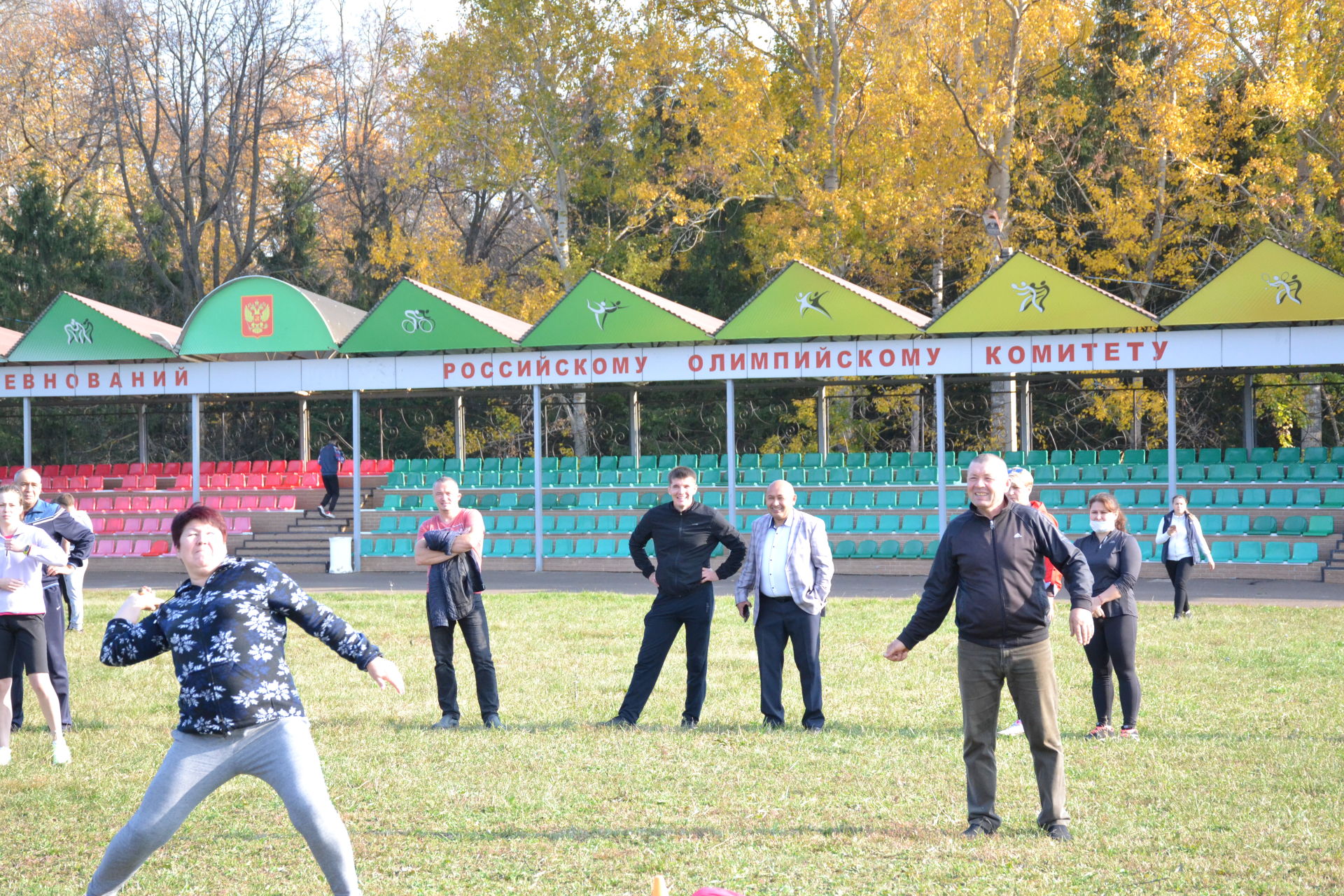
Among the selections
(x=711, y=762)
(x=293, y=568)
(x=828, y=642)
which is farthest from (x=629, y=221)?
(x=711, y=762)

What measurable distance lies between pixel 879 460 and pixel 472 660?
55.8ft

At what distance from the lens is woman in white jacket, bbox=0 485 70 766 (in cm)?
769

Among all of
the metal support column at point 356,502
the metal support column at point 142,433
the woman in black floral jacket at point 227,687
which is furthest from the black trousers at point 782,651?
the metal support column at point 142,433

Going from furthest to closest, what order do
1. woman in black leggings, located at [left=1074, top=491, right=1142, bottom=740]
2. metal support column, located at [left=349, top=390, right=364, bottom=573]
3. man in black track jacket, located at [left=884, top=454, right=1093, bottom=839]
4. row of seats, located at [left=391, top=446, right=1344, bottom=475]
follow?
metal support column, located at [left=349, top=390, right=364, bottom=573] < row of seats, located at [left=391, top=446, right=1344, bottom=475] < woman in black leggings, located at [left=1074, top=491, right=1142, bottom=740] < man in black track jacket, located at [left=884, top=454, right=1093, bottom=839]

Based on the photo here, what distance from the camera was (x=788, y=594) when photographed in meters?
8.70

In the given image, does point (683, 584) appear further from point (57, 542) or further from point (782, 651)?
point (57, 542)

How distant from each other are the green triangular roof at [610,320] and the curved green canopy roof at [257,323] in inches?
161

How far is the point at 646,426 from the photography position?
34781 millimetres

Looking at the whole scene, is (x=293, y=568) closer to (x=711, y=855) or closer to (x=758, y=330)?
(x=758, y=330)

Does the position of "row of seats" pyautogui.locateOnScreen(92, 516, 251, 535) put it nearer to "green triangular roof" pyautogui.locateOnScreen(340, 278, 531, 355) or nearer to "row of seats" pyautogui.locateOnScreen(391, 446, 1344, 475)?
"row of seats" pyautogui.locateOnScreen(391, 446, 1344, 475)

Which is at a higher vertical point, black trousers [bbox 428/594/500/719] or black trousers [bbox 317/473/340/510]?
black trousers [bbox 317/473/340/510]

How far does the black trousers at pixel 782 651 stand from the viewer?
870 centimetres

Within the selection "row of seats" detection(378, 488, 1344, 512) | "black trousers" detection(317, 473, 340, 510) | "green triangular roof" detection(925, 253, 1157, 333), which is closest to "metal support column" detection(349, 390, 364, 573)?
"row of seats" detection(378, 488, 1344, 512)

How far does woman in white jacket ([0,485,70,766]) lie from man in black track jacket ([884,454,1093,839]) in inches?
211
